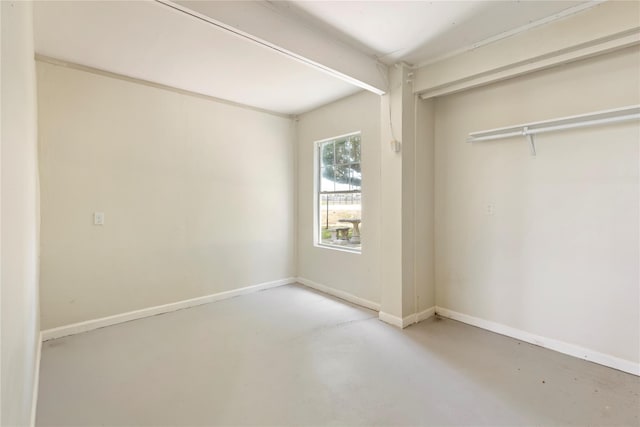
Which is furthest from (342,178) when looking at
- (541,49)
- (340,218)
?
(541,49)

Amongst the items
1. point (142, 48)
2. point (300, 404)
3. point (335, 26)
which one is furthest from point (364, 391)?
point (142, 48)

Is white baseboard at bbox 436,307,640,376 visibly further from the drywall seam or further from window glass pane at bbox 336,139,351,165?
the drywall seam

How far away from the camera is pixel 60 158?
2.80 metres

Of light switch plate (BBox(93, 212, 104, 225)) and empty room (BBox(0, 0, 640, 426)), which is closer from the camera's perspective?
empty room (BBox(0, 0, 640, 426))

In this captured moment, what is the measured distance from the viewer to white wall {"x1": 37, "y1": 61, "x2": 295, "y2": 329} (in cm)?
281

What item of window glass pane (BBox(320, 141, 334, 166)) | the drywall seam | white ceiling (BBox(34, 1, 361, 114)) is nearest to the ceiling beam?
white ceiling (BBox(34, 1, 361, 114))

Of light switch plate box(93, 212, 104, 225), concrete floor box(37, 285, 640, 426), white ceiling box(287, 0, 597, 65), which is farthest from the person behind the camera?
light switch plate box(93, 212, 104, 225)

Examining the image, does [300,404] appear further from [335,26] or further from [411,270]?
[335,26]

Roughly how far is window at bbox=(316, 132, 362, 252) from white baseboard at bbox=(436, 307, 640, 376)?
1421 millimetres

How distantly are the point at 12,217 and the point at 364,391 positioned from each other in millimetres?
2017

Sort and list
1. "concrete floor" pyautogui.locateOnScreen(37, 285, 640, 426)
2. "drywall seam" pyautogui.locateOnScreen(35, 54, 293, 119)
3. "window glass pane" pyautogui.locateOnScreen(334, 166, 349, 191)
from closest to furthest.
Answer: "concrete floor" pyautogui.locateOnScreen(37, 285, 640, 426) < "drywall seam" pyautogui.locateOnScreen(35, 54, 293, 119) < "window glass pane" pyautogui.locateOnScreen(334, 166, 349, 191)

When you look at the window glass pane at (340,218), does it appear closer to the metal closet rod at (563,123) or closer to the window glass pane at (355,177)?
the window glass pane at (355,177)

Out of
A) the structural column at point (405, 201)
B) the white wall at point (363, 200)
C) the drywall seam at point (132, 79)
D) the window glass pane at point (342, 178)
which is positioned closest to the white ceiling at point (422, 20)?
the structural column at point (405, 201)

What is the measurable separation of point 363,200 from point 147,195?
245cm
